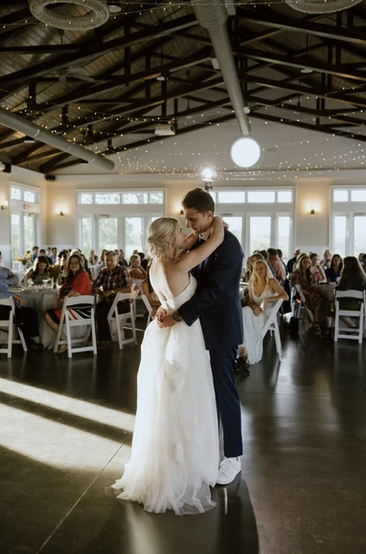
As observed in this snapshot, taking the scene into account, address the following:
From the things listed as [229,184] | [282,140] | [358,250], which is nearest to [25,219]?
[229,184]

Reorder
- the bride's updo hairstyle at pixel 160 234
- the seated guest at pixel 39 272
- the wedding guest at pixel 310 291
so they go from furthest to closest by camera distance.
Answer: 1. the wedding guest at pixel 310 291
2. the seated guest at pixel 39 272
3. the bride's updo hairstyle at pixel 160 234

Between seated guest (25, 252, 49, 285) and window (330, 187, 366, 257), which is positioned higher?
window (330, 187, 366, 257)

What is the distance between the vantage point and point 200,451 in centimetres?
287

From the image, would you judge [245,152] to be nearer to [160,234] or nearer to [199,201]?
[199,201]

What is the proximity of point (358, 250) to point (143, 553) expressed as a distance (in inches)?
603

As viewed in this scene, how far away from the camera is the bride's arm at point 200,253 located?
9.29 ft

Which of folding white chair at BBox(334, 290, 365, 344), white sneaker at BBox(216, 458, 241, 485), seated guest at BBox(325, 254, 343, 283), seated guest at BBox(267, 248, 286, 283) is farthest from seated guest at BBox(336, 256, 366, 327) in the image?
white sneaker at BBox(216, 458, 241, 485)

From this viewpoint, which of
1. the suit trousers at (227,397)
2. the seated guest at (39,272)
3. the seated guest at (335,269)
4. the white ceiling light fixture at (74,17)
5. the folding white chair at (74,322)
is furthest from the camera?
the seated guest at (335,269)

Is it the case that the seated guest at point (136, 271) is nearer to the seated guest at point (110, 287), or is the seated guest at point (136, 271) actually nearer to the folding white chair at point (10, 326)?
the seated guest at point (110, 287)

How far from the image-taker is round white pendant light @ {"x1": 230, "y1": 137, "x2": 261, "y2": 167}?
40.2 feet

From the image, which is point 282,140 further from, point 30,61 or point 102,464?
point 102,464

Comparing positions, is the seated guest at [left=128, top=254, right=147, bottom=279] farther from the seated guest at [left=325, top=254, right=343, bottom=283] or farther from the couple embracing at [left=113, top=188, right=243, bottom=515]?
the couple embracing at [left=113, top=188, right=243, bottom=515]

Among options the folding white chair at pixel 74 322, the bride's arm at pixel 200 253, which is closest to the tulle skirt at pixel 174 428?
the bride's arm at pixel 200 253

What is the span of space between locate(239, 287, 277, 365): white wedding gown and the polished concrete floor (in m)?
0.48
